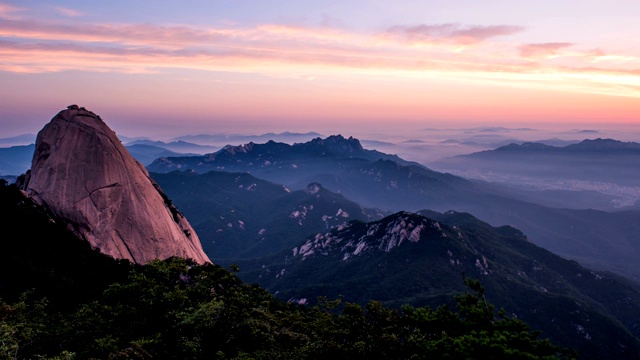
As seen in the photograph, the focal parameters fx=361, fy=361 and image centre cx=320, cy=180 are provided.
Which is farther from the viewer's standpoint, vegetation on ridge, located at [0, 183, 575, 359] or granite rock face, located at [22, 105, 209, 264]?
granite rock face, located at [22, 105, 209, 264]

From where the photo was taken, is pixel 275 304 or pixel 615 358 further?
pixel 615 358

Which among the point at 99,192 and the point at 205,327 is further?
the point at 99,192

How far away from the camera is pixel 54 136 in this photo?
83438mm

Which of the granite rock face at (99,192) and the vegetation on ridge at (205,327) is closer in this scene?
the vegetation on ridge at (205,327)

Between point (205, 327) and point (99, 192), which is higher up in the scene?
point (99, 192)

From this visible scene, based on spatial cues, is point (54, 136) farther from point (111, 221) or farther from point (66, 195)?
point (111, 221)

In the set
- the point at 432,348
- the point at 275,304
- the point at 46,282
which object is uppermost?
the point at 432,348

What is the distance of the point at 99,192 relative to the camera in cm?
7594

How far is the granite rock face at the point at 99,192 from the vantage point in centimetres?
7294

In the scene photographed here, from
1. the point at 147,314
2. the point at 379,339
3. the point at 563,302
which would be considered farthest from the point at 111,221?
the point at 563,302

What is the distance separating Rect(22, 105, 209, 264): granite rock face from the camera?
239ft

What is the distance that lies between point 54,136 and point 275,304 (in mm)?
64134

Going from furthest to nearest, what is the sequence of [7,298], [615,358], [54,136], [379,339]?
[615,358], [54,136], [7,298], [379,339]

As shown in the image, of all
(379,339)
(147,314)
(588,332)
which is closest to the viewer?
(379,339)
